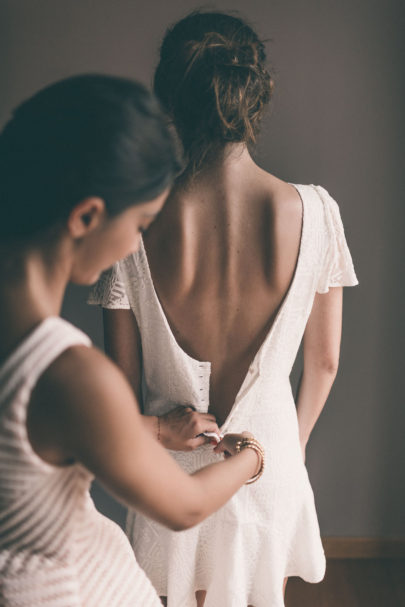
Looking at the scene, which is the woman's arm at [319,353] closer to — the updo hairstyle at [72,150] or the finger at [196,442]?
the finger at [196,442]

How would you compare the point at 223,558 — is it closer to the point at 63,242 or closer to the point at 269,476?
the point at 269,476

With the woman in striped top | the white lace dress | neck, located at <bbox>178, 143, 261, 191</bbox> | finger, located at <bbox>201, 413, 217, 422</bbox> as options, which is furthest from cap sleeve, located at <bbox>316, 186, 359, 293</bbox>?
the woman in striped top

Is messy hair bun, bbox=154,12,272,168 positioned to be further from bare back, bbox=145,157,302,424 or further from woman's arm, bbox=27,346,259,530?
woman's arm, bbox=27,346,259,530

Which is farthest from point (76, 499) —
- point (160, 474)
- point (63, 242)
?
point (63, 242)

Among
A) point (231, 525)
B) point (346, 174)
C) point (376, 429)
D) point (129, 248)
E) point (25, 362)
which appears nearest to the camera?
point (25, 362)

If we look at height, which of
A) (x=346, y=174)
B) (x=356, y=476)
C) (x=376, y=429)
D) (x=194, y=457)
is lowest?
(x=356, y=476)

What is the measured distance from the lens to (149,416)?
1141mm

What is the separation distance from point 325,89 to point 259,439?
3.33 ft

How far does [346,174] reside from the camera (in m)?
1.65

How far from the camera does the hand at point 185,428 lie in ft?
3.56

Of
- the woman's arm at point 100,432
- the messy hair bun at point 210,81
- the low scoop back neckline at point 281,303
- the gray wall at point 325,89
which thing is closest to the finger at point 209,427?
the low scoop back neckline at point 281,303

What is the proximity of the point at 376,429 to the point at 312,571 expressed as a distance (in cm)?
76

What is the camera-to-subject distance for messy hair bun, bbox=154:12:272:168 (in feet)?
3.12

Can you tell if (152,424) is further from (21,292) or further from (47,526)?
(21,292)
